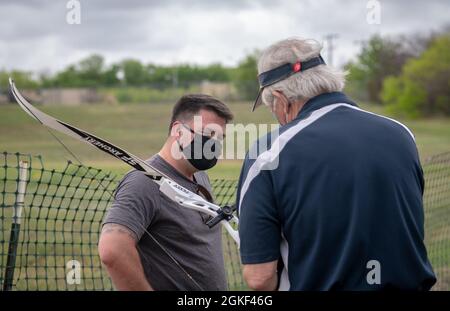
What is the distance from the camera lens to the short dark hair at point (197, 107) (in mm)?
3723

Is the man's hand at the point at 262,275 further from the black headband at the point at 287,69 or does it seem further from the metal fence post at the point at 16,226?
the metal fence post at the point at 16,226

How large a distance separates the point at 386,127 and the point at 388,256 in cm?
53

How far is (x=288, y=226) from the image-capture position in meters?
2.55

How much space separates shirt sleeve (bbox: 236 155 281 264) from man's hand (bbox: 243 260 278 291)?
0.02 m

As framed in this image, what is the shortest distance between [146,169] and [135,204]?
197 mm

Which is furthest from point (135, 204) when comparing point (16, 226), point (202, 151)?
point (16, 226)

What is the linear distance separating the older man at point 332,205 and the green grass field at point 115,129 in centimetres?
2533

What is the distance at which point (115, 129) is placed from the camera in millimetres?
55719

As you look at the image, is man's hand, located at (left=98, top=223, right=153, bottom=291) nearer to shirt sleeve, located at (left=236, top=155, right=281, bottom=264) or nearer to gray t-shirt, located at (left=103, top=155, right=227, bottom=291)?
gray t-shirt, located at (left=103, top=155, right=227, bottom=291)

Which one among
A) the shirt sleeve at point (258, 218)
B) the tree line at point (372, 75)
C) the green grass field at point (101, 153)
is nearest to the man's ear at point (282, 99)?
the shirt sleeve at point (258, 218)

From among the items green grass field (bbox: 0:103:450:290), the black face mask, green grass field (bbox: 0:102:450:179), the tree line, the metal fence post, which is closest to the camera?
the black face mask

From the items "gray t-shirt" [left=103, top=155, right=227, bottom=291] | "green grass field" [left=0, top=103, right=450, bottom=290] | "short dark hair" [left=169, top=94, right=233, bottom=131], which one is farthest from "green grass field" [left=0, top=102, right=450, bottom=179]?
"gray t-shirt" [left=103, top=155, right=227, bottom=291]

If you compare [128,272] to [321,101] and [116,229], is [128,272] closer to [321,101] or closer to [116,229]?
[116,229]

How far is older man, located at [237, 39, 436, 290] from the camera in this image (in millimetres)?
2498
